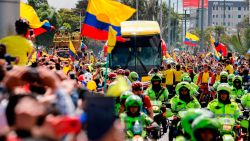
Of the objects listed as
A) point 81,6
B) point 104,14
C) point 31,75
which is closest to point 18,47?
point 31,75

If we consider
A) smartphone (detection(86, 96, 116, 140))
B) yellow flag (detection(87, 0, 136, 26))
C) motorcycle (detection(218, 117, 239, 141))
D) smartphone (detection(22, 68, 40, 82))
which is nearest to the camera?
smartphone (detection(86, 96, 116, 140))

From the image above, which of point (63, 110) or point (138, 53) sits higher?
point (63, 110)

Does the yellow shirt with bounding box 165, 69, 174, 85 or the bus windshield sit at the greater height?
the bus windshield

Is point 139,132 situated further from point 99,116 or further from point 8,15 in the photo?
point 99,116

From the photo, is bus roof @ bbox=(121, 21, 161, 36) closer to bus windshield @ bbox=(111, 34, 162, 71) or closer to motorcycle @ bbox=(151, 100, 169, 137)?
bus windshield @ bbox=(111, 34, 162, 71)

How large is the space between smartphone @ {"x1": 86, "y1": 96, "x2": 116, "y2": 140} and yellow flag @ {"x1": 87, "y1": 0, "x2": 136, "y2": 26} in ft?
40.3

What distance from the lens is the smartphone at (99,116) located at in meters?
5.24

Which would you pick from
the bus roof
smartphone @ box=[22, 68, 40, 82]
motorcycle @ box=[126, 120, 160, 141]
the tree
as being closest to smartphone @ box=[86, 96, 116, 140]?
smartphone @ box=[22, 68, 40, 82]

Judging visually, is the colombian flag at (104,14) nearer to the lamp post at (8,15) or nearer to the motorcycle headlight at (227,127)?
the lamp post at (8,15)

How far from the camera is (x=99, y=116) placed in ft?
17.9

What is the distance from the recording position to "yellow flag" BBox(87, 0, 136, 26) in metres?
18.0

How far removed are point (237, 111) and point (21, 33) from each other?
426 cm

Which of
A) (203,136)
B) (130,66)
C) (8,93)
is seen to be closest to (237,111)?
(203,136)

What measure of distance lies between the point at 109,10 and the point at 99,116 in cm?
1291
